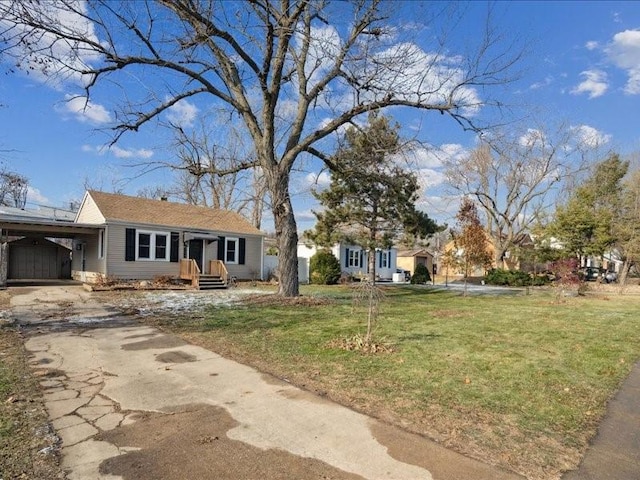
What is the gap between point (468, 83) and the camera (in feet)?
35.2

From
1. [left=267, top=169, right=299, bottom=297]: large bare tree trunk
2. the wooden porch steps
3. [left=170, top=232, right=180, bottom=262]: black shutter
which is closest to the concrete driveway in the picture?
[left=267, top=169, right=299, bottom=297]: large bare tree trunk

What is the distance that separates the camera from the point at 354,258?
30781 mm

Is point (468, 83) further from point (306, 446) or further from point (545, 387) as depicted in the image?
point (306, 446)

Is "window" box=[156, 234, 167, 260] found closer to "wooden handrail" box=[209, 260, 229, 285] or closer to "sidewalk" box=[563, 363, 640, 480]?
"wooden handrail" box=[209, 260, 229, 285]

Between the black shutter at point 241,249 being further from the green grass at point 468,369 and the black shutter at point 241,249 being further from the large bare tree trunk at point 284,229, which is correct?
the green grass at point 468,369

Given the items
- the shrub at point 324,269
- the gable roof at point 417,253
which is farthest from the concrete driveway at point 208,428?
the gable roof at point 417,253

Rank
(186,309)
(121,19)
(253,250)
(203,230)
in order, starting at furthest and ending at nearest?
(253,250), (203,230), (186,309), (121,19)

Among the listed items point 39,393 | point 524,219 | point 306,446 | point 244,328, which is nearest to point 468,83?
point 244,328

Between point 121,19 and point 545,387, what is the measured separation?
11.3 m

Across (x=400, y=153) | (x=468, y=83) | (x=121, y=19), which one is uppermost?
(x=121, y=19)

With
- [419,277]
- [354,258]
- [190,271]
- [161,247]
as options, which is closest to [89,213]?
[161,247]

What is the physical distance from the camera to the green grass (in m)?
3.49

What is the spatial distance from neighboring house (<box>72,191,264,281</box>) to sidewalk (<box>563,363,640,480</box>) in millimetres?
17230

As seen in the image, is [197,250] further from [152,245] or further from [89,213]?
[89,213]
